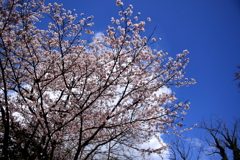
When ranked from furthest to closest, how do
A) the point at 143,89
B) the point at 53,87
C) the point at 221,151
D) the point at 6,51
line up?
the point at 221,151 < the point at 53,87 < the point at 143,89 < the point at 6,51

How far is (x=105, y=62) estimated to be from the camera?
7.04 meters

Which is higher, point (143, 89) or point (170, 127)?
point (143, 89)

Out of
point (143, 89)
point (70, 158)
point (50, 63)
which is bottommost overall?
point (70, 158)

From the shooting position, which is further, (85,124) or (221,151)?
(221,151)

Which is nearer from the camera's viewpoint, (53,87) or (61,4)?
(61,4)

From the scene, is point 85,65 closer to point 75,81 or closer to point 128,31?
point 75,81

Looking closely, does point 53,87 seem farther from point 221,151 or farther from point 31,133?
point 221,151

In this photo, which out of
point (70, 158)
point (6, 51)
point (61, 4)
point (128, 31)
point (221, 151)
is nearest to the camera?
point (6, 51)

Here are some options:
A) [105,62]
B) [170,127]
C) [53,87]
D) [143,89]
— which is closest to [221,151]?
[170,127]

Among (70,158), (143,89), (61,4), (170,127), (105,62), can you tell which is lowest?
(70,158)

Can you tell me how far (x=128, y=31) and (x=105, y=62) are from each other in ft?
5.48

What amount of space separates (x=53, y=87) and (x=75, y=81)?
1.02 metres

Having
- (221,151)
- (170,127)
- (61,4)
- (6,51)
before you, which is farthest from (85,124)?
(221,151)

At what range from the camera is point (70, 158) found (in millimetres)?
8344
